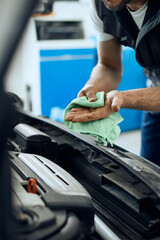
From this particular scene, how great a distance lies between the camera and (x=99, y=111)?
2.79 feet

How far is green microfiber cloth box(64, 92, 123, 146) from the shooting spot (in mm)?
814

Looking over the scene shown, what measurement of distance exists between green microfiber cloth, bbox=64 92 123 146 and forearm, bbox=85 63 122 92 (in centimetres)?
34

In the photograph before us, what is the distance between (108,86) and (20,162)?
66 cm

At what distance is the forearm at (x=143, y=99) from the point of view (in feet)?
3.09

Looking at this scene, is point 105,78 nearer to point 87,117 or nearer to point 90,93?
point 90,93

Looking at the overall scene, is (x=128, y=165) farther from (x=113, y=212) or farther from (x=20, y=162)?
(x=20, y=162)

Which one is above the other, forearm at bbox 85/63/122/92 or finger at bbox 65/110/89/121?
forearm at bbox 85/63/122/92

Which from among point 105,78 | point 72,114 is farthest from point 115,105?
point 105,78

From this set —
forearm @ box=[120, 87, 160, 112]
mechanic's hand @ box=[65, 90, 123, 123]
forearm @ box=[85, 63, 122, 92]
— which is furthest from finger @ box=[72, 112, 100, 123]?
forearm @ box=[85, 63, 122, 92]

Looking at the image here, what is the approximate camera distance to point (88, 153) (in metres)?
0.87

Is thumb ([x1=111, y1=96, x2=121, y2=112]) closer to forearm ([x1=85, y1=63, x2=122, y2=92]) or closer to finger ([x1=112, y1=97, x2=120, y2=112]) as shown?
finger ([x1=112, y1=97, x2=120, y2=112])

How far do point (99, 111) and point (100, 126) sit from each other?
4 centimetres

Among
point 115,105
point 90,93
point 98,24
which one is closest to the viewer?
point 115,105

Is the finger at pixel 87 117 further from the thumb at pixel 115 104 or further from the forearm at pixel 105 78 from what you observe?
the forearm at pixel 105 78
